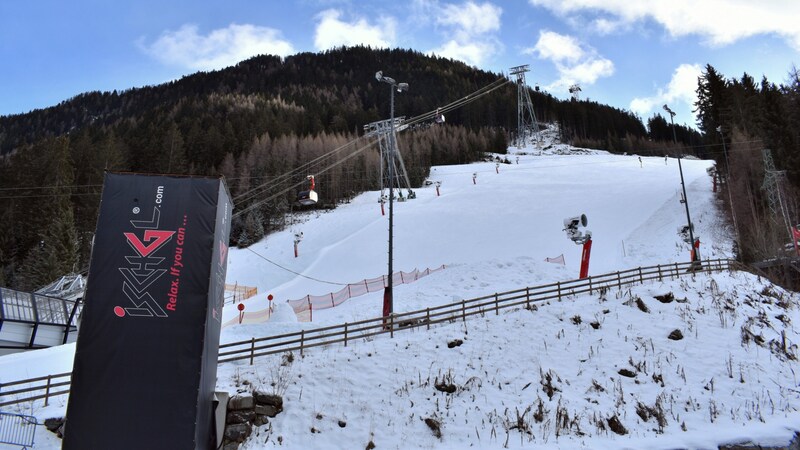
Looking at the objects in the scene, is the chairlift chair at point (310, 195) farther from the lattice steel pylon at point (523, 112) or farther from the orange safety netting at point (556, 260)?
the lattice steel pylon at point (523, 112)

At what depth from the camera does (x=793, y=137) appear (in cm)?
3919

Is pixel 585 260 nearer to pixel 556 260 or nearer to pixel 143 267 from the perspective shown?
pixel 556 260

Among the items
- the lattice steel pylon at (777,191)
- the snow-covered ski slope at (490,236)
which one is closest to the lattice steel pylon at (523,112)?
the snow-covered ski slope at (490,236)

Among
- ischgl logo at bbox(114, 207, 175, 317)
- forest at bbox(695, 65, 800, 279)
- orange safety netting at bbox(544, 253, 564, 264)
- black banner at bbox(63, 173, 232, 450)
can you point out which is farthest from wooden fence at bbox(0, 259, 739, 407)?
forest at bbox(695, 65, 800, 279)

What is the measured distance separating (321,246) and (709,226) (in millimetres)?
36426

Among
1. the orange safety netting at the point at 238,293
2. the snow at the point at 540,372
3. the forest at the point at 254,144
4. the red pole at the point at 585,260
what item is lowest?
the snow at the point at 540,372

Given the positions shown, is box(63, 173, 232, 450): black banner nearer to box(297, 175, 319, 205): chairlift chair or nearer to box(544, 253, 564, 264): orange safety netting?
box(297, 175, 319, 205): chairlift chair

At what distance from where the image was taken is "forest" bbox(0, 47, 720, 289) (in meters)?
47.9

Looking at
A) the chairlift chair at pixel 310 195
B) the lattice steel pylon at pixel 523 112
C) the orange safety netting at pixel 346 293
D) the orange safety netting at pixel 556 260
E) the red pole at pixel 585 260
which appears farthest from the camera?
A: the lattice steel pylon at pixel 523 112

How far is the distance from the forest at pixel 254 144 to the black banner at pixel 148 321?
117ft

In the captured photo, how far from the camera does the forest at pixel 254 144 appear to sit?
47938 mm

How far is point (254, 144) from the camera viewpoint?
8244 centimetres

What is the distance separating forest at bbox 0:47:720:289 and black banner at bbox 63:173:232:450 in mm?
35690

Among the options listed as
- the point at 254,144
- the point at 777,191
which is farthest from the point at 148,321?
the point at 254,144
